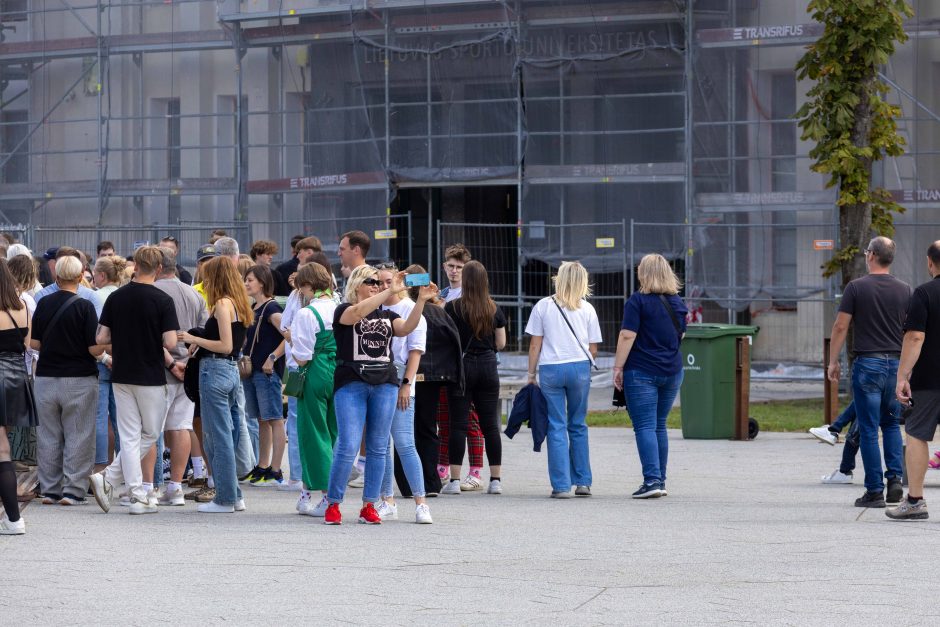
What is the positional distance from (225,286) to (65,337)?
1.14m

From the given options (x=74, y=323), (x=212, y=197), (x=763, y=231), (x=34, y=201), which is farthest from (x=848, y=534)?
(x=34, y=201)

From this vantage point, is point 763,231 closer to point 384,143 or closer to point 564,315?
point 384,143

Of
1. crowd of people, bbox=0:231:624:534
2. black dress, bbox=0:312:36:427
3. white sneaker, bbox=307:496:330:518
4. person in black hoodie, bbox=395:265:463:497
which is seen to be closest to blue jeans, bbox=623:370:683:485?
crowd of people, bbox=0:231:624:534

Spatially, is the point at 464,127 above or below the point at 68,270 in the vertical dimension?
above

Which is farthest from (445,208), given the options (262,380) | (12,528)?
(12,528)

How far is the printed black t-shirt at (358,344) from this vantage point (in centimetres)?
923

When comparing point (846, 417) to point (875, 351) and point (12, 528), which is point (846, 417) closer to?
point (875, 351)

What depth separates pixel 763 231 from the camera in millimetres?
21422

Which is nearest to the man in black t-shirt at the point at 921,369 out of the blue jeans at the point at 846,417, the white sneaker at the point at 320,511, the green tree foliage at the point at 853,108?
the blue jeans at the point at 846,417

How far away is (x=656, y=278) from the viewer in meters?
11.1

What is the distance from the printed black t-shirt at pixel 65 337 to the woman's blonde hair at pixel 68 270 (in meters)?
0.12

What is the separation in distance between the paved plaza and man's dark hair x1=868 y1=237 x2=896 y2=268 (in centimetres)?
172

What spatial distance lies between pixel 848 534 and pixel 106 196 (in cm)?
1917

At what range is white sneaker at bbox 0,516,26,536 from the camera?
892cm
